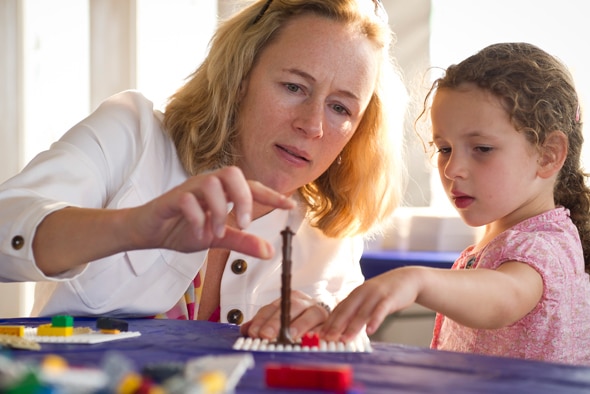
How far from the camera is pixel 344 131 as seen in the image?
6.21ft

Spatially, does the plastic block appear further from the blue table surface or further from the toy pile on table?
the toy pile on table

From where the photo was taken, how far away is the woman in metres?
1.42

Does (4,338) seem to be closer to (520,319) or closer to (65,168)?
(65,168)

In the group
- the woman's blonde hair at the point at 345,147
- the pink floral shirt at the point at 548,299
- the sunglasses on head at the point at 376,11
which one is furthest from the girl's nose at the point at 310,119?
the pink floral shirt at the point at 548,299

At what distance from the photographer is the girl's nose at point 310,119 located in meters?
1.78

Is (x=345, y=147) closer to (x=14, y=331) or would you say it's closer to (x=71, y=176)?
(x=71, y=176)

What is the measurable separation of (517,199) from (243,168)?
64cm

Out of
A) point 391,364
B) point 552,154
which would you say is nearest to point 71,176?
point 391,364

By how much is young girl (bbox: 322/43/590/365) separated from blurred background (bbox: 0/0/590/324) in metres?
1.65

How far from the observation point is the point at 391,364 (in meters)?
0.99

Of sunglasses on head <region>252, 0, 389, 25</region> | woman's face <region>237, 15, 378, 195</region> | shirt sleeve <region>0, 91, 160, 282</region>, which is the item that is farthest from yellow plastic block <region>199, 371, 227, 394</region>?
sunglasses on head <region>252, 0, 389, 25</region>

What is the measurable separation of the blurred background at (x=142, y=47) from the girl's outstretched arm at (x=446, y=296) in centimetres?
205

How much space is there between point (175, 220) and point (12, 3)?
2.90 meters

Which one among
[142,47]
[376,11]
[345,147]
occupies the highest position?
[142,47]
